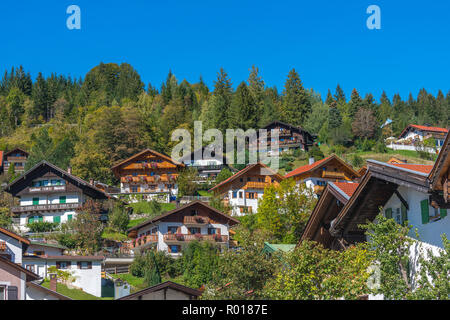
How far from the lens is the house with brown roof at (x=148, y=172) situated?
81.9m

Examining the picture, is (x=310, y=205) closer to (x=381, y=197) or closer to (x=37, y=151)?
(x=381, y=197)

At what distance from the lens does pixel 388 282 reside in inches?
521

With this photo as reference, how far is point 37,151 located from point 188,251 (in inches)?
2250

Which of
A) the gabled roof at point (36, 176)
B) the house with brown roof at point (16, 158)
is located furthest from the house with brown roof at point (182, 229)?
the house with brown roof at point (16, 158)

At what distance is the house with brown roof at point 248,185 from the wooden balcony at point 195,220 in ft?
53.0

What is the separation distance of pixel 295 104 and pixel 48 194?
209 ft

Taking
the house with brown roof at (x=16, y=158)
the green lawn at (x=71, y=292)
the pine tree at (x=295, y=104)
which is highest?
Answer: the pine tree at (x=295, y=104)

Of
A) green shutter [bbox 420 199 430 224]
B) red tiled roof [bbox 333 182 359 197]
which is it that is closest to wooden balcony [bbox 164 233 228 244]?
red tiled roof [bbox 333 182 359 197]

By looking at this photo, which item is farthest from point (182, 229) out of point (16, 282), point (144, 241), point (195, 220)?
point (16, 282)

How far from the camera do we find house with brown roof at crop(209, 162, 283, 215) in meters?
73.3

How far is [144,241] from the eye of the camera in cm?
5603

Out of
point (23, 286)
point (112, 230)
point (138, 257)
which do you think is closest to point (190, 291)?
point (23, 286)

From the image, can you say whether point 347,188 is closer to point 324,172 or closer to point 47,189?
point 324,172

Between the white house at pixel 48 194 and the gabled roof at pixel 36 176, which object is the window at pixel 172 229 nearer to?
the white house at pixel 48 194
